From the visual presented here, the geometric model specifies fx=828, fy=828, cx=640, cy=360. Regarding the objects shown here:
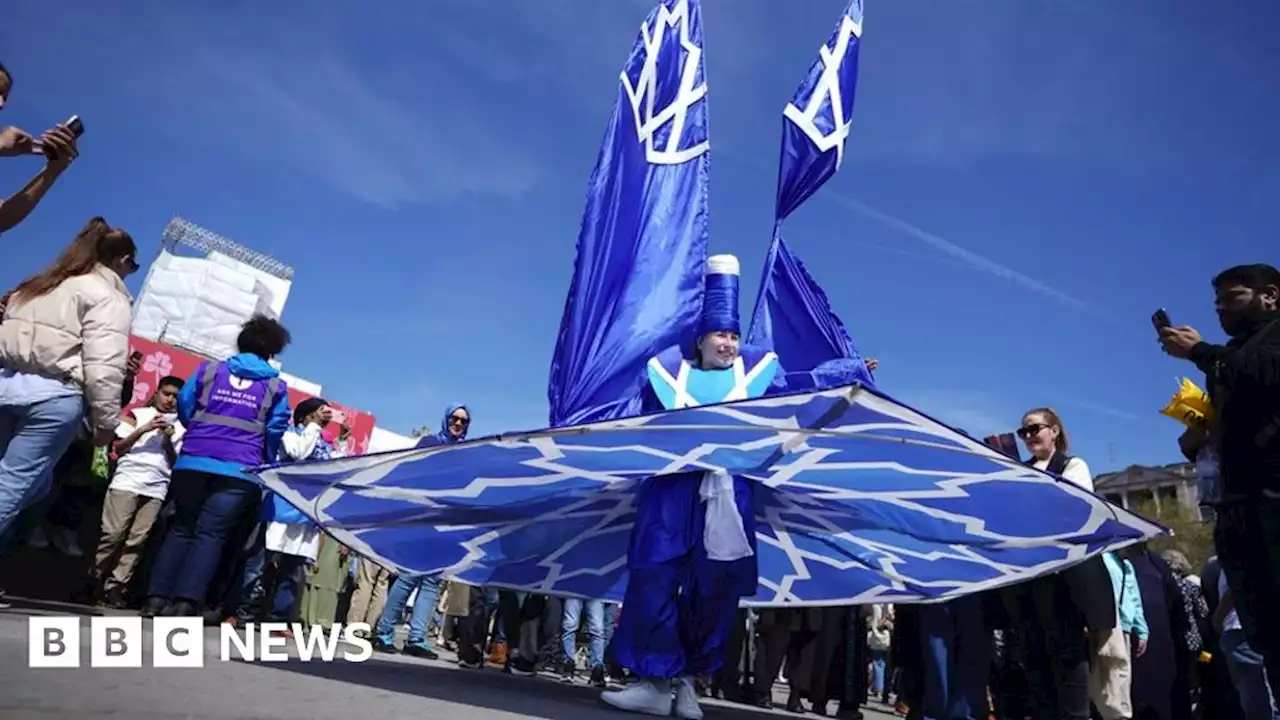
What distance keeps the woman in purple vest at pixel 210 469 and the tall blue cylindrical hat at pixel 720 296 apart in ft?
7.95

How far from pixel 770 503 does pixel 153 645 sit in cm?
257

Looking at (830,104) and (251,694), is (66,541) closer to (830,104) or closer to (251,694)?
(251,694)

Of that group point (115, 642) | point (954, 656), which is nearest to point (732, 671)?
point (954, 656)

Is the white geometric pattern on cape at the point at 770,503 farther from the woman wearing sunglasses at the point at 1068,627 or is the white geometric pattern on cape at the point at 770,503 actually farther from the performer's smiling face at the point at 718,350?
the performer's smiling face at the point at 718,350

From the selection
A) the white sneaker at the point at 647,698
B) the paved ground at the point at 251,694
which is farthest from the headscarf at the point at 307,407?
the white sneaker at the point at 647,698

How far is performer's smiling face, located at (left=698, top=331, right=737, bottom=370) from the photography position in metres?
3.71

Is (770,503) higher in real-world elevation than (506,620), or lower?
higher

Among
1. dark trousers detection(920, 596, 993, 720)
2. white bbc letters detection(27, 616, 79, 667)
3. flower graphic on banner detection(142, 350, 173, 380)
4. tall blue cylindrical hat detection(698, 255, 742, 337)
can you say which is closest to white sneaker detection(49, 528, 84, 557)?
white bbc letters detection(27, 616, 79, 667)

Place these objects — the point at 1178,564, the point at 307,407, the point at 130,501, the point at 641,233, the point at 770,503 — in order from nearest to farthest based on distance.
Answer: the point at 770,503 < the point at 641,233 < the point at 130,501 < the point at 1178,564 < the point at 307,407

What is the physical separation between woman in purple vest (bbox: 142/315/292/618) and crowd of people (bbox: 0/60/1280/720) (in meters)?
0.01

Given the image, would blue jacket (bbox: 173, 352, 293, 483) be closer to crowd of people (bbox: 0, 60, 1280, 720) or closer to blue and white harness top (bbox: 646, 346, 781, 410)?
crowd of people (bbox: 0, 60, 1280, 720)

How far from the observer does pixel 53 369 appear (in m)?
3.41

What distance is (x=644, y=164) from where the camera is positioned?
14.4 ft

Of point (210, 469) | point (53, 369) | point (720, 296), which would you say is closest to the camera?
point (53, 369)
